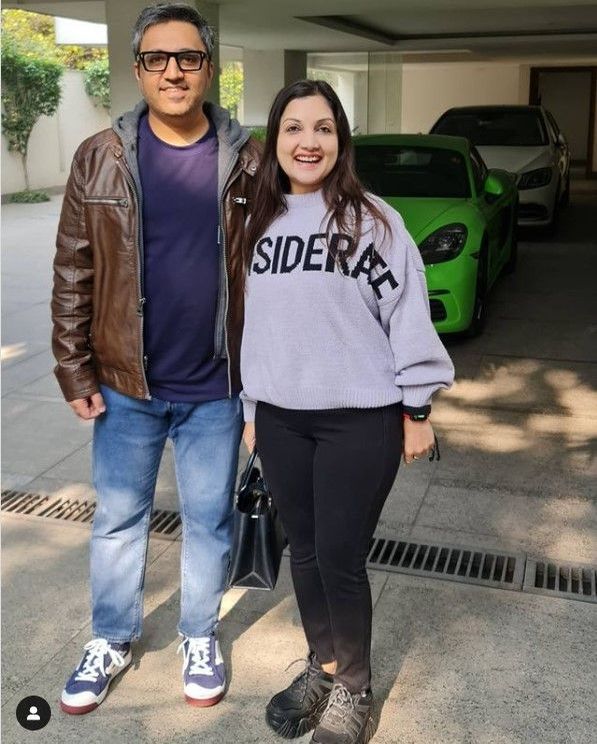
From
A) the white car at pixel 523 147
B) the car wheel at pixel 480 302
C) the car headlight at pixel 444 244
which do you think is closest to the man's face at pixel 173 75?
the car headlight at pixel 444 244

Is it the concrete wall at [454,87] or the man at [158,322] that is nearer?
the man at [158,322]

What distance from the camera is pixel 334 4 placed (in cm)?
934

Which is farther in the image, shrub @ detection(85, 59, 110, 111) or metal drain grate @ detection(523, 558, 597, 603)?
shrub @ detection(85, 59, 110, 111)

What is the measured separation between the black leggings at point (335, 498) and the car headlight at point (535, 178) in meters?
9.93

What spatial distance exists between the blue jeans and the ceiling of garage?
6941mm

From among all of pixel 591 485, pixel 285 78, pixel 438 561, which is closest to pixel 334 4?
pixel 285 78

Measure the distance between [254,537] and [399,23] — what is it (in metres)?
10.6

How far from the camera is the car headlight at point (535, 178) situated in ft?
38.8

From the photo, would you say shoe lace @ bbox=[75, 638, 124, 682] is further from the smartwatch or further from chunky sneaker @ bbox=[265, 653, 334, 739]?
the smartwatch

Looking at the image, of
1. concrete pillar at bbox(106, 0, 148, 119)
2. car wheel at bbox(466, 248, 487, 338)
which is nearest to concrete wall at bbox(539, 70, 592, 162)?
A: concrete pillar at bbox(106, 0, 148, 119)

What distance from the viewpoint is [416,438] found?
2492 mm

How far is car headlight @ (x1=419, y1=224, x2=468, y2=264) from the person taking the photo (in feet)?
23.0

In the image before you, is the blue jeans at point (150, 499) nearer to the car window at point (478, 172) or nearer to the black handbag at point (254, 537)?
the black handbag at point (254, 537)

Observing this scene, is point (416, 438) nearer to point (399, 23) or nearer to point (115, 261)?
point (115, 261)
